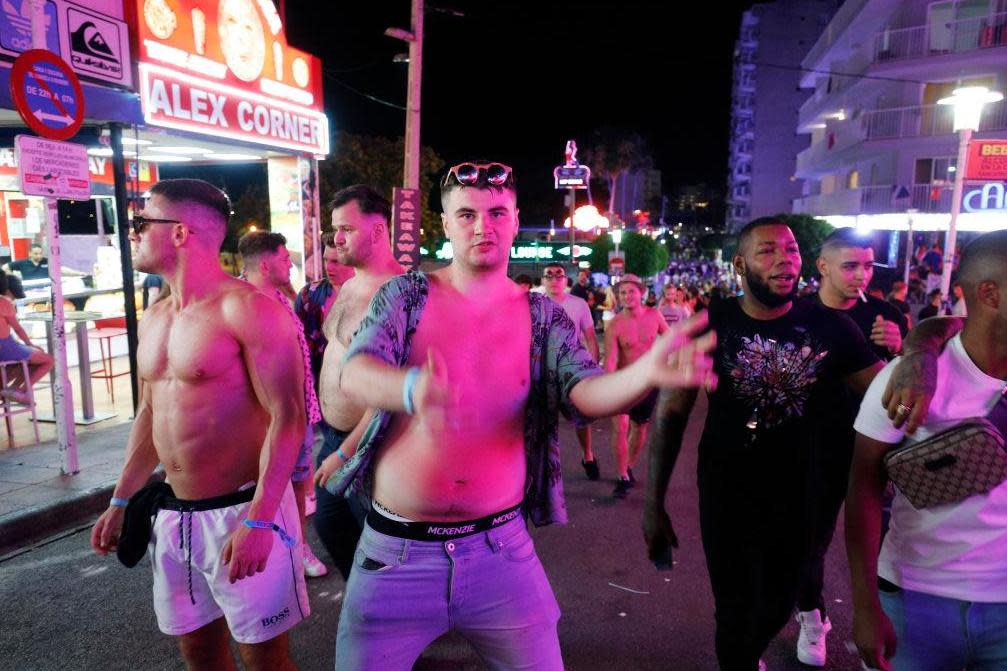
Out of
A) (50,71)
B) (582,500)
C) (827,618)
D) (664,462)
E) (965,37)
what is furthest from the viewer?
(965,37)

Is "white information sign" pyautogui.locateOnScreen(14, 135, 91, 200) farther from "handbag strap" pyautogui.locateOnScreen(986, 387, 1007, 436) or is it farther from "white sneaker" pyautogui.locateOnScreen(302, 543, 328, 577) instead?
"handbag strap" pyautogui.locateOnScreen(986, 387, 1007, 436)

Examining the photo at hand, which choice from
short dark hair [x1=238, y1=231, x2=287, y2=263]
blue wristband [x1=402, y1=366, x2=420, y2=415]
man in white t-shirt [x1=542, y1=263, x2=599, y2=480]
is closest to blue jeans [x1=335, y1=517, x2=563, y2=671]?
blue wristband [x1=402, y1=366, x2=420, y2=415]

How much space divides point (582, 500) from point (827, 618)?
7.82 feet

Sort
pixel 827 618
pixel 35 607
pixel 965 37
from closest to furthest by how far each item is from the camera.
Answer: pixel 827 618
pixel 35 607
pixel 965 37

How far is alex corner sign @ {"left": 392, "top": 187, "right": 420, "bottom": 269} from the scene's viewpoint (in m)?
12.1

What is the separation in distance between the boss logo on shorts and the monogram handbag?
208 cm

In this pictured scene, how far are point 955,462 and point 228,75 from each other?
9191mm

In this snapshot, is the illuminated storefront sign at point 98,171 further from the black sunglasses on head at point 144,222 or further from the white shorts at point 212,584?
the white shorts at point 212,584

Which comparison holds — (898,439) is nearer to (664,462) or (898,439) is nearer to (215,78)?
(664,462)

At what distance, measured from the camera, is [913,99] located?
84.6 feet

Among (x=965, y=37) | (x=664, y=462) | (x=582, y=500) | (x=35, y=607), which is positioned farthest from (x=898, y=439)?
(x=965, y=37)

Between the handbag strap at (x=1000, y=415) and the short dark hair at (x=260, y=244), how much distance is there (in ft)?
13.8

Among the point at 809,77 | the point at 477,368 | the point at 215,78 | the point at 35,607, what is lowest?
the point at 35,607

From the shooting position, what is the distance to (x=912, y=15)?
25906 millimetres
